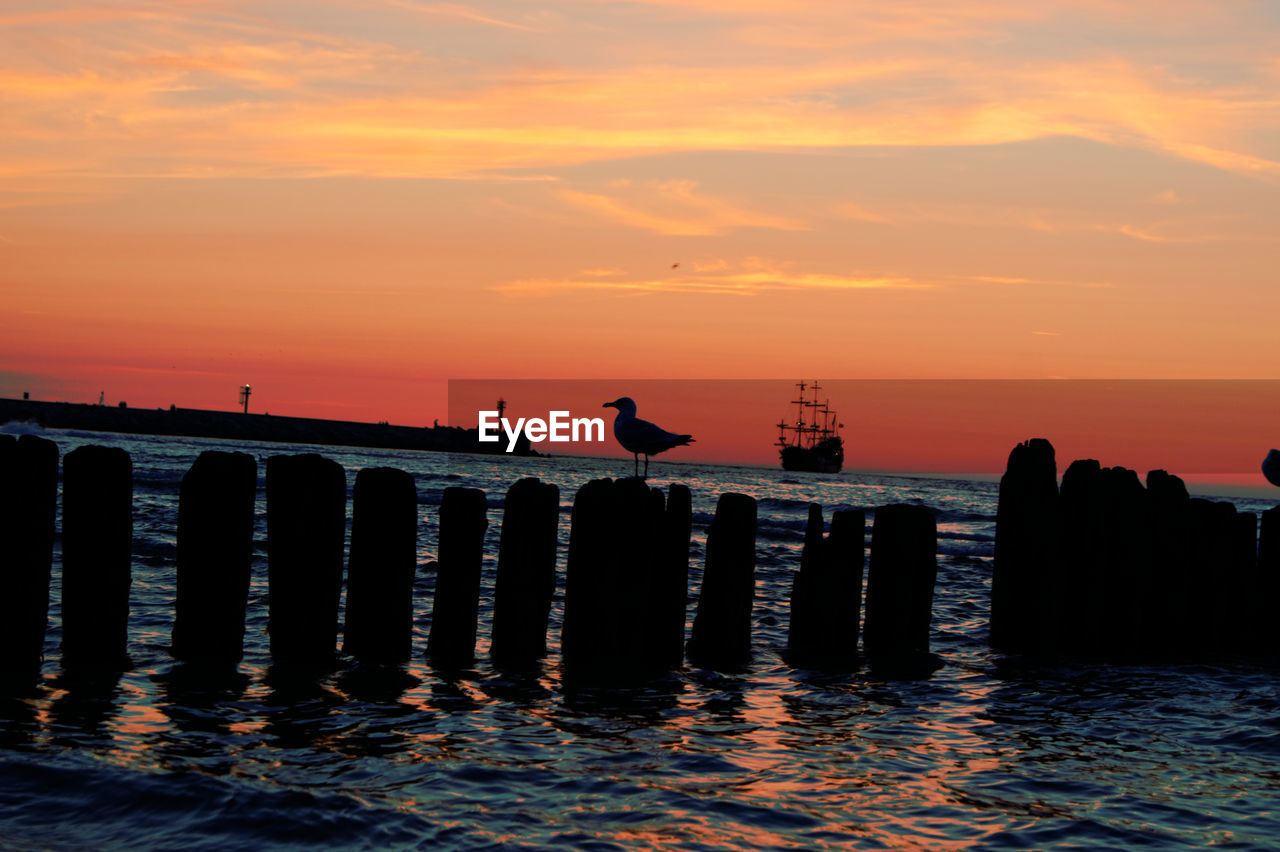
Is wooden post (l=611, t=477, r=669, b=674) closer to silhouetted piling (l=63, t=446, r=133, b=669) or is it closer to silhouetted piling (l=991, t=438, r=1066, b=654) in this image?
silhouetted piling (l=991, t=438, r=1066, b=654)

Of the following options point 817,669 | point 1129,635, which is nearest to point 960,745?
point 817,669

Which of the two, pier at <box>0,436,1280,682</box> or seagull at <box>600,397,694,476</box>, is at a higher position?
seagull at <box>600,397,694,476</box>

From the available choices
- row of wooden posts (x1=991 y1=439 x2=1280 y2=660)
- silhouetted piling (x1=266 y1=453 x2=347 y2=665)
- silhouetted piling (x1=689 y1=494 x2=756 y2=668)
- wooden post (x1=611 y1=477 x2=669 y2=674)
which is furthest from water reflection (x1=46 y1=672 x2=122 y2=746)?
row of wooden posts (x1=991 y1=439 x2=1280 y2=660)

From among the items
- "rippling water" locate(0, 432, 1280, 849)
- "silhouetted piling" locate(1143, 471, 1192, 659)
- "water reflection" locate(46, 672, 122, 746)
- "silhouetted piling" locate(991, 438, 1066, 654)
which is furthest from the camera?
"silhouetted piling" locate(1143, 471, 1192, 659)

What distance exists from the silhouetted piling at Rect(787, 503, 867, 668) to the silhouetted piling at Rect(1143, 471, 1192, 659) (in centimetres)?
299

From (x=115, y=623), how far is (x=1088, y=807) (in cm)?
610

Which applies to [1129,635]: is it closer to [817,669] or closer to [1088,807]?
A: [817,669]

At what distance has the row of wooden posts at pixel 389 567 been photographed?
24.7ft

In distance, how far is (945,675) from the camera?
8930mm

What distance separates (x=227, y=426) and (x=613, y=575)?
433ft

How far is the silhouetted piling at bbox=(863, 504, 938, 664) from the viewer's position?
29.7ft

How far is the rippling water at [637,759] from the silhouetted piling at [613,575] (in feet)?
1.05

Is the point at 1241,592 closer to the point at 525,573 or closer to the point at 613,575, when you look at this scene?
the point at 613,575

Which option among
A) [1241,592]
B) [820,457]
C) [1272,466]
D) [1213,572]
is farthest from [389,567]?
[820,457]
